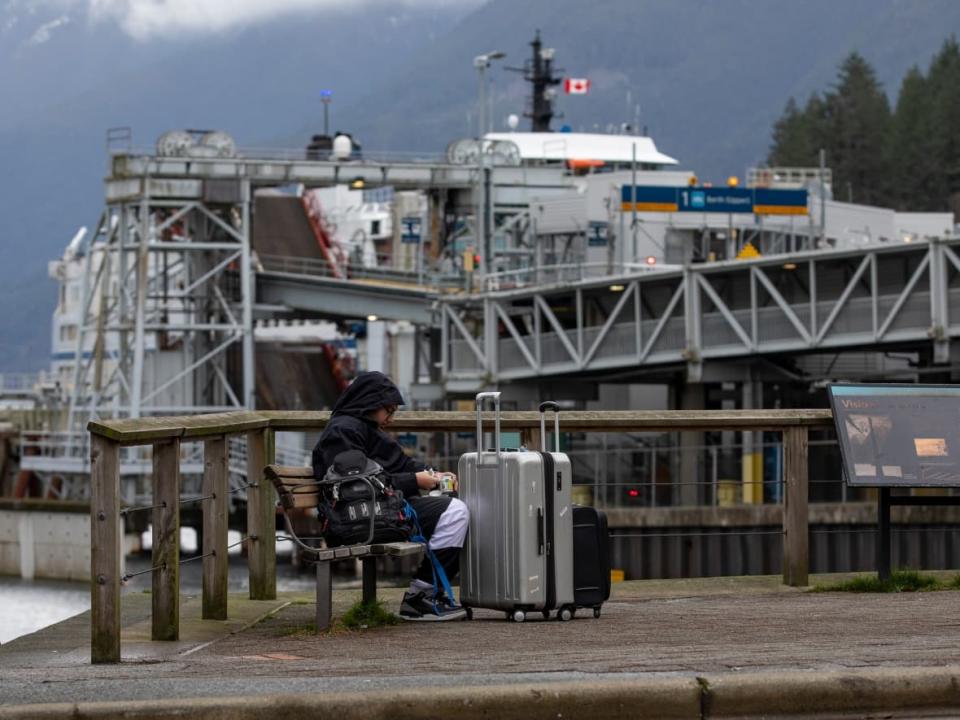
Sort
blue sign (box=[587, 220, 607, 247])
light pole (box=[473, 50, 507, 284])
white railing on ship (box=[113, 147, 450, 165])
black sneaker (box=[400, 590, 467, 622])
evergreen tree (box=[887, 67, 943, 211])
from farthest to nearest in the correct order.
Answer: evergreen tree (box=[887, 67, 943, 211]), blue sign (box=[587, 220, 607, 247]), white railing on ship (box=[113, 147, 450, 165]), light pole (box=[473, 50, 507, 284]), black sneaker (box=[400, 590, 467, 622])

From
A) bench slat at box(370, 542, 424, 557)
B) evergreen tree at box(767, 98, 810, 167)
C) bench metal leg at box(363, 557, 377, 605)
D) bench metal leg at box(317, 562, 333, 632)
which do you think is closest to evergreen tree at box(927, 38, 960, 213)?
evergreen tree at box(767, 98, 810, 167)

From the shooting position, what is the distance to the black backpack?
10516 millimetres

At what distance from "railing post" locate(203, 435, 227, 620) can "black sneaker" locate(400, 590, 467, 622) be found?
0.99 meters

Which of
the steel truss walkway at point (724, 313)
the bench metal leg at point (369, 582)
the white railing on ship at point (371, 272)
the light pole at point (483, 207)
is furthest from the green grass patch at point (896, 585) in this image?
the white railing on ship at point (371, 272)

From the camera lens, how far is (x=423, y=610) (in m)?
11.1

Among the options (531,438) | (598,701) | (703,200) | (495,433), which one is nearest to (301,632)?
(495,433)

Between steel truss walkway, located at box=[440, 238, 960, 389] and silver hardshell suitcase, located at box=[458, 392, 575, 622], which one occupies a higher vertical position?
steel truss walkway, located at box=[440, 238, 960, 389]

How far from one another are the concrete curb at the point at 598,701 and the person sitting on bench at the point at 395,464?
10.4 ft

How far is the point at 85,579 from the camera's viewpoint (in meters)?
58.1

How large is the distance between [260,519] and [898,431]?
3931mm

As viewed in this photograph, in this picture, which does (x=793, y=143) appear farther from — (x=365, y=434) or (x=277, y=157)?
(x=365, y=434)

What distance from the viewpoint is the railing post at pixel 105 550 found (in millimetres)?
9125

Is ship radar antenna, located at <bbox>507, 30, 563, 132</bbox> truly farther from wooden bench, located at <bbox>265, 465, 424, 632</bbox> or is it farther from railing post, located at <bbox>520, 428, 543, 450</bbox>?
wooden bench, located at <bbox>265, 465, 424, 632</bbox>

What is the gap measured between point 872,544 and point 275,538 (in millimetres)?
23847
